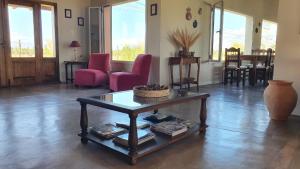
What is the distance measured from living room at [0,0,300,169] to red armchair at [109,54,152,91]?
0.08 ft

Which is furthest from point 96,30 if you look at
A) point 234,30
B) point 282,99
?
point 282,99

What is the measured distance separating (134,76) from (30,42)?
311cm

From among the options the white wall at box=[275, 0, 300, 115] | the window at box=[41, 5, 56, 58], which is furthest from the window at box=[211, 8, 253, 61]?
the window at box=[41, 5, 56, 58]

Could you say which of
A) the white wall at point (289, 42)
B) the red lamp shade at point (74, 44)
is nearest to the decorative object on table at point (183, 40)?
the white wall at point (289, 42)

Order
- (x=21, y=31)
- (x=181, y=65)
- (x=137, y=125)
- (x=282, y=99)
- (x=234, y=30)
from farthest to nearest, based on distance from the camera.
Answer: (x=234, y=30), (x=21, y=31), (x=181, y=65), (x=282, y=99), (x=137, y=125)

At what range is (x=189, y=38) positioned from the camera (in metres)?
6.06

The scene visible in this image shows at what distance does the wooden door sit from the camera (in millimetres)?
6172

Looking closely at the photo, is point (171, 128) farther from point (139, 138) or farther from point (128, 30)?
point (128, 30)

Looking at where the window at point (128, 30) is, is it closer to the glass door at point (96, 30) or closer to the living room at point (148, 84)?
the living room at point (148, 84)

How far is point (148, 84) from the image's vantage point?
4.58 m

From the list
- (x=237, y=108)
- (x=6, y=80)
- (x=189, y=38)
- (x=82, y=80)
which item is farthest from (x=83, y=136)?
(x=6, y=80)

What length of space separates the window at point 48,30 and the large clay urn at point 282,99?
224 inches

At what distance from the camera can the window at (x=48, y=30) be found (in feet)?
22.0

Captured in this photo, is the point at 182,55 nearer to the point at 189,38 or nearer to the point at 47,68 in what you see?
the point at 189,38
